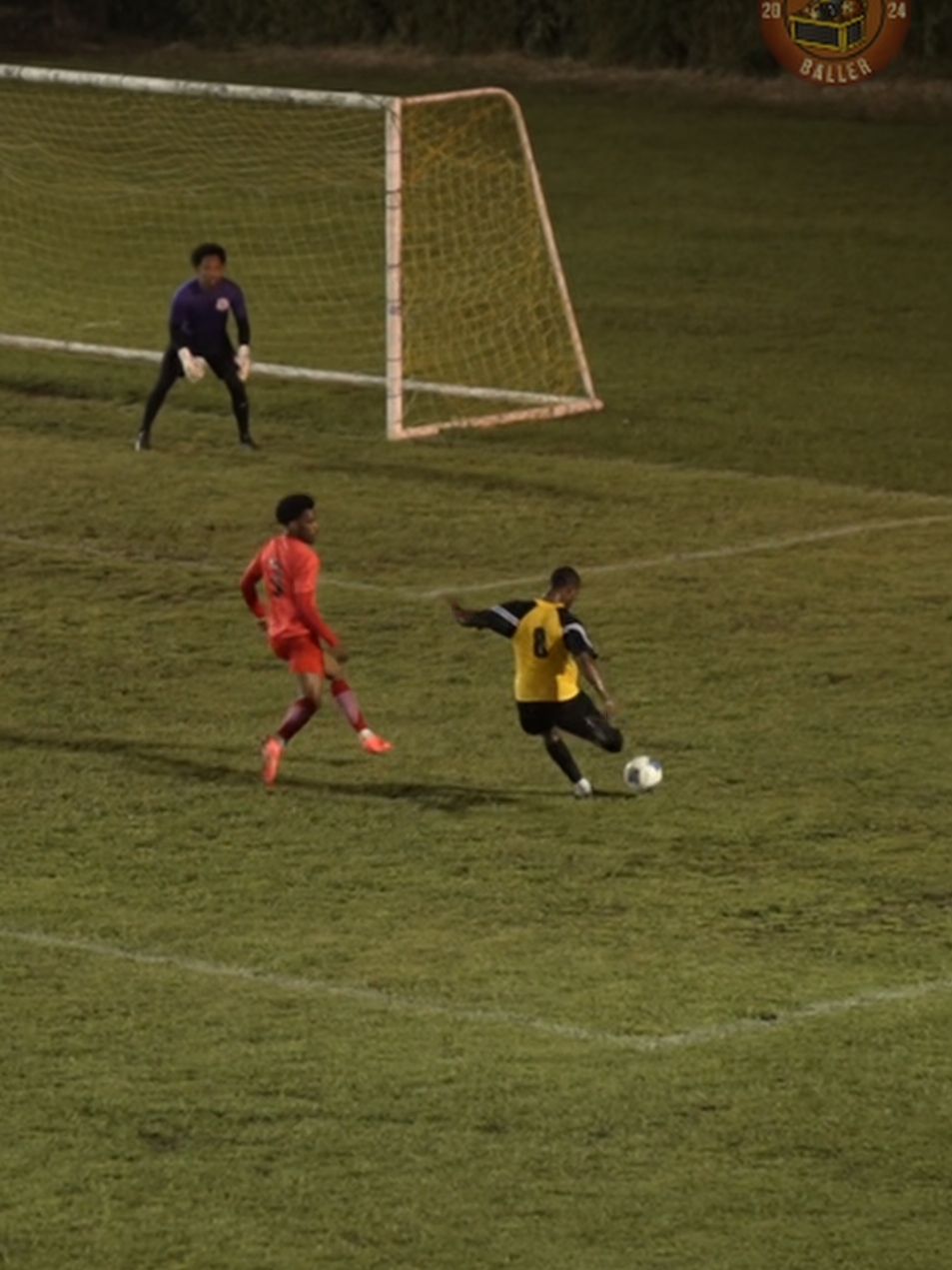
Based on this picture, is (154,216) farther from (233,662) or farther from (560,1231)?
(560,1231)

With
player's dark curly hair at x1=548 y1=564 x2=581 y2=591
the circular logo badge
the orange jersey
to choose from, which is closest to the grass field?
the orange jersey

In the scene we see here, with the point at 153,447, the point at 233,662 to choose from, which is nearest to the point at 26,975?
the point at 233,662

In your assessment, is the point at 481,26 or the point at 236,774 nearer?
the point at 236,774

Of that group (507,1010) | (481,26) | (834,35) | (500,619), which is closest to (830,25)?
(834,35)

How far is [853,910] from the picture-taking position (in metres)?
15.1

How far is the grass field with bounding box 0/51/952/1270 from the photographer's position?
1191cm

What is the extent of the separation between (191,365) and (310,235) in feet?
40.3

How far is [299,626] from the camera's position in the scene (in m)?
17.4

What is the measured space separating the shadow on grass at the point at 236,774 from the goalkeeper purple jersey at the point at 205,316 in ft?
25.9

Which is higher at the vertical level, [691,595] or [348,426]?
[691,595]

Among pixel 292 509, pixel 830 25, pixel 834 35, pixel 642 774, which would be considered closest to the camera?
pixel 642 774

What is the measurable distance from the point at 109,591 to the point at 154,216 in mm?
17803

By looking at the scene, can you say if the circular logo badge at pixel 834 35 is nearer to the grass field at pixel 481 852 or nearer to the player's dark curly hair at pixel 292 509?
the grass field at pixel 481 852

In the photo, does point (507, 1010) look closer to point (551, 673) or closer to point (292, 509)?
point (551, 673)
